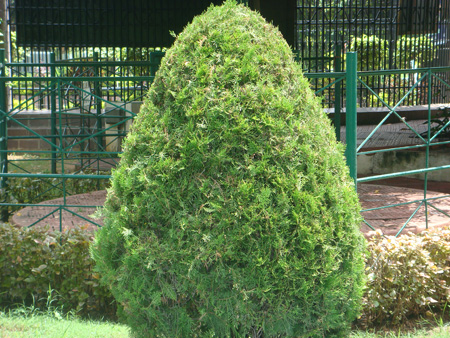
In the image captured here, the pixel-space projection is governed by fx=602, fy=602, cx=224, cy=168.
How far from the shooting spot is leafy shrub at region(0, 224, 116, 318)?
4895mm

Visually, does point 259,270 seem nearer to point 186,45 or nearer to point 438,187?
point 186,45

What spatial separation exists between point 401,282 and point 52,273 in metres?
2.78

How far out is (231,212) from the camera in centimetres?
279

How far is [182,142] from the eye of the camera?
288cm

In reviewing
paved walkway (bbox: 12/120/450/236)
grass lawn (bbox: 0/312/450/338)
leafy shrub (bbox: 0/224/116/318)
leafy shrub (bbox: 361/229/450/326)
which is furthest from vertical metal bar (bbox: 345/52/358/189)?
leafy shrub (bbox: 0/224/116/318)

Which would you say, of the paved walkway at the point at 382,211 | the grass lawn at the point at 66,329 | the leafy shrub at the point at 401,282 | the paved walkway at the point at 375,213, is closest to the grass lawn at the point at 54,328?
the grass lawn at the point at 66,329

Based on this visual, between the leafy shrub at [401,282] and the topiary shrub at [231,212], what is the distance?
1.46m

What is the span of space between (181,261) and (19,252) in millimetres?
2744

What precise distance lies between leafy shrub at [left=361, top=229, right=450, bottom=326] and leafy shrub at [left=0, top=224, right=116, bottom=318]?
2.07 metres

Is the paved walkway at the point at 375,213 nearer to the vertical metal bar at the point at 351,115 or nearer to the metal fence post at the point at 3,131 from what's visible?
the metal fence post at the point at 3,131

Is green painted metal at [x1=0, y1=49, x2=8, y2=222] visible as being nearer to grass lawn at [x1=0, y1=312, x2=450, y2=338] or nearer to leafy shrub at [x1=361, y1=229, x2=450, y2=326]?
grass lawn at [x1=0, y1=312, x2=450, y2=338]

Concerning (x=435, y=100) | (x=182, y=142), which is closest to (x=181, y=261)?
(x=182, y=142)

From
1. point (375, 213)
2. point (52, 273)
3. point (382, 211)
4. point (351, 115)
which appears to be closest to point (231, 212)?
point (351, 115)

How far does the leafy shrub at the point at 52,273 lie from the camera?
489cm
